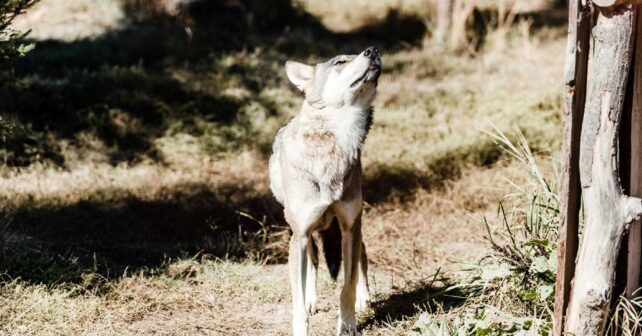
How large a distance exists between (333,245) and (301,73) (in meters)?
1.27

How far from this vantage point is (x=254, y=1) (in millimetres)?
14781

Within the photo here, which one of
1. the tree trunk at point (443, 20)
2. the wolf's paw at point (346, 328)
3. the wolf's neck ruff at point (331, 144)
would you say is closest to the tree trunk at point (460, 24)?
the tree trunk at point (443, 20)

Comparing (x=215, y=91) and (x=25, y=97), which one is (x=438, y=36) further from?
(x=25, y=97)

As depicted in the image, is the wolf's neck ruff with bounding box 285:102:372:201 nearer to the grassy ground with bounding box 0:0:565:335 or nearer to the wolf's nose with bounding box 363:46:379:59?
the wolf's nose with bounding box 363:46:379:59

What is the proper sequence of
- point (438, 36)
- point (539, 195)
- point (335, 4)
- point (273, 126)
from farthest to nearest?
point (335, 4) → point (438, 36) → point (273, 126) → point (539, 195)

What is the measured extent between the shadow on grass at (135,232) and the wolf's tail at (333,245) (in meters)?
1.20

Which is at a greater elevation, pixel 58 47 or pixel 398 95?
pixel 58 47

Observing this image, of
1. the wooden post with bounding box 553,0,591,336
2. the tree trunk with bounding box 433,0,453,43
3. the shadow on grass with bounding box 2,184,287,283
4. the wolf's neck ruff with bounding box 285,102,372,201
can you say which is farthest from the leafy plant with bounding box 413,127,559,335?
the tree trunk with bounding box 433,0,453,43

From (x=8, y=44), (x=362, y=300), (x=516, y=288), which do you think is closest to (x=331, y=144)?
(x=362, y=300)

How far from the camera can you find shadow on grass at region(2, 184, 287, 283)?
6.46m

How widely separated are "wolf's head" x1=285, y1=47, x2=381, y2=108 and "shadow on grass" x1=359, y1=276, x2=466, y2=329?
1.44 m

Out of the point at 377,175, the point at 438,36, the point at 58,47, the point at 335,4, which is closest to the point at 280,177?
the point at 377,175

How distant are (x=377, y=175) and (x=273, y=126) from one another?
197 cm

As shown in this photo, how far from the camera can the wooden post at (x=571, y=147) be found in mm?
4145
